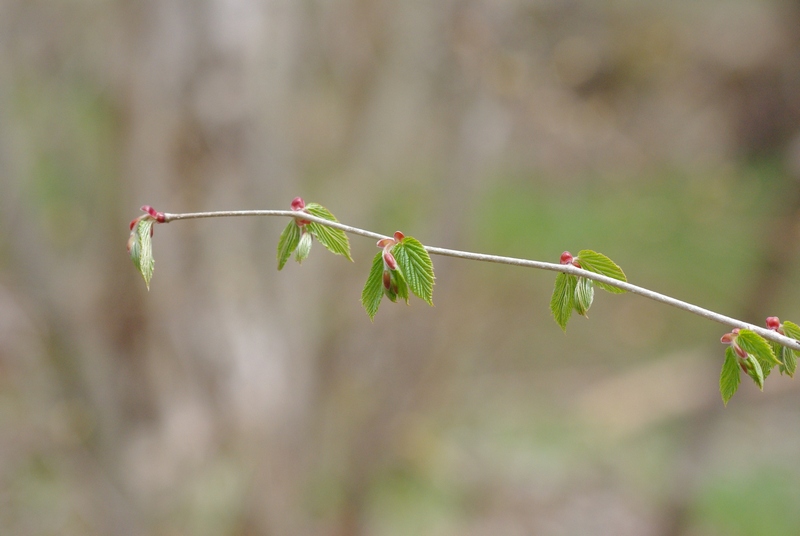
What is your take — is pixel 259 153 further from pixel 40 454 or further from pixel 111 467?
pixel 40 454

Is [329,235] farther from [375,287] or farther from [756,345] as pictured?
[756,345]

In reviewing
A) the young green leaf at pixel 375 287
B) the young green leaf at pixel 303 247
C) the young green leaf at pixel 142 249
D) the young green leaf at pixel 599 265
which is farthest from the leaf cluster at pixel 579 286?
the young green leaf at pixel 142 249

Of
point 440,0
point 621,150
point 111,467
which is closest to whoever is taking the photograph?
point 111,467

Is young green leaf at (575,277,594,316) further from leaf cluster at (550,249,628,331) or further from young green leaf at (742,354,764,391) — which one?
young green leaf at (742,354,764,391)

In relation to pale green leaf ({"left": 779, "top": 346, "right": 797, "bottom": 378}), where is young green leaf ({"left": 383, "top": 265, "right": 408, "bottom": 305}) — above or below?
above

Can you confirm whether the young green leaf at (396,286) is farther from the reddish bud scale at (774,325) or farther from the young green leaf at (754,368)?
the reddish bud scale at (774,325)

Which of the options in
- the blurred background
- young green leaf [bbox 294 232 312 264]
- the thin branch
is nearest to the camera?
the thin branch

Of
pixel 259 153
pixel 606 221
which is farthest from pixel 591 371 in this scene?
pixel 259 153

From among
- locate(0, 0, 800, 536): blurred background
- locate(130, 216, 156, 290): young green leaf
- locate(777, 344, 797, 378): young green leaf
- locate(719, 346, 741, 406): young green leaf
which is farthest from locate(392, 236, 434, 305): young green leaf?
locate(0, 0, 800, 536): blurred background
